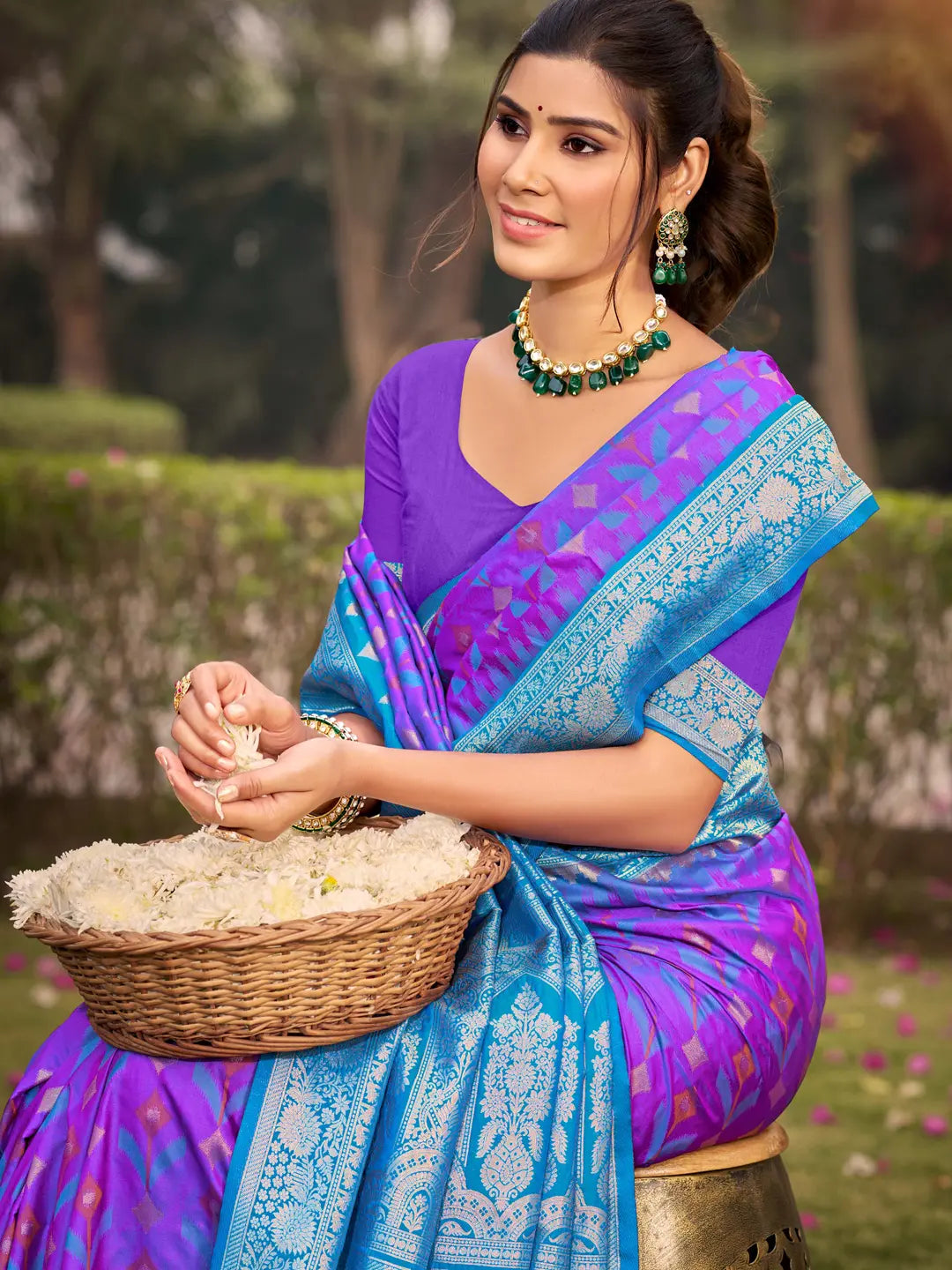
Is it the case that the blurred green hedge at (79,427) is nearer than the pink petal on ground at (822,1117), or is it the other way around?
the pink petal on ground at (822,1117)

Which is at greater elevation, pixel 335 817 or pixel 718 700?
pixel 718 700

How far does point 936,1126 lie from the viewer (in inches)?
156

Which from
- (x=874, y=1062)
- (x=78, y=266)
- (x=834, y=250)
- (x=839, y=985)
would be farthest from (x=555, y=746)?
(x=78, y=266)

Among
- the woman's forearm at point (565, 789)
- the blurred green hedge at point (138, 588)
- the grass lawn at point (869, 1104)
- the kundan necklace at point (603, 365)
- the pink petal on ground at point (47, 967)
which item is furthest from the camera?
the blurred green hedge at point (138, 588)

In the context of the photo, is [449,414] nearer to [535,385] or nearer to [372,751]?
[535,385]

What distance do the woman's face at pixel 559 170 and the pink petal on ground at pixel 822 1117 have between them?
260 cm

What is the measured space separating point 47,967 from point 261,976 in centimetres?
353

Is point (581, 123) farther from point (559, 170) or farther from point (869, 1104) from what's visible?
point (869, 1104)

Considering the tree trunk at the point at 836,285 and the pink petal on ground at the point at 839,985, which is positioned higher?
the tree trunk at the point at 836,285

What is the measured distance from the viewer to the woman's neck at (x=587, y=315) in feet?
7.43

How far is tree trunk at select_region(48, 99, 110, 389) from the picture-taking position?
60.6 ft

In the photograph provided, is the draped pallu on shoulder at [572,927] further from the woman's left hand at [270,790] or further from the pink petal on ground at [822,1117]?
the pink petal on ground at [822,1117]

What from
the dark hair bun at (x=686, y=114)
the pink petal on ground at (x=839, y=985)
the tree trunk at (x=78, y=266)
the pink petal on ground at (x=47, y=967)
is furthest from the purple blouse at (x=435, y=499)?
the tree trunk at (x=78, y=266)

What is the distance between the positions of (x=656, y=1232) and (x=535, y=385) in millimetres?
1163
